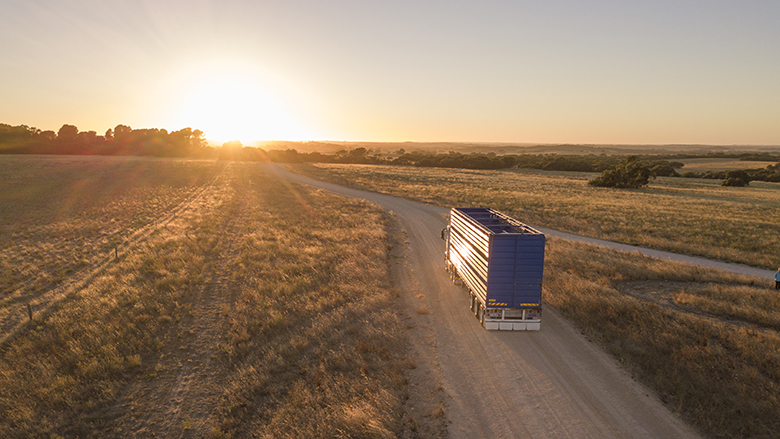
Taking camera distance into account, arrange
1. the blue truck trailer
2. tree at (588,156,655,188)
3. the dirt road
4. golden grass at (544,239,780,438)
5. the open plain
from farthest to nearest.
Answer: tree at (588,156,655,188) → the blue truck trailer → golden grass at (544,239,780,438) → the open plain → the dirt road

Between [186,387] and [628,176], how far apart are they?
265ft

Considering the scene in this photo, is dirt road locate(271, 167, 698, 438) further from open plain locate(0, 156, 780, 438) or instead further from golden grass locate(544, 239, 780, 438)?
golden grass locate(544, 239, 780, 438)

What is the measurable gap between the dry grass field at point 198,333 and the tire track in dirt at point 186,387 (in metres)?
0.04

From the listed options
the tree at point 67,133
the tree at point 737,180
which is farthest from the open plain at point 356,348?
the tree at point 67,133

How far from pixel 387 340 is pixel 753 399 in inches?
373

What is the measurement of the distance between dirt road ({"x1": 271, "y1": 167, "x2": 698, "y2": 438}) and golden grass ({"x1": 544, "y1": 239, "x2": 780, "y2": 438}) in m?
0.74

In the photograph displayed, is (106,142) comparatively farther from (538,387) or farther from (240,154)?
(538,387)

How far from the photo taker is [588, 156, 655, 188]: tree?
68.7 m

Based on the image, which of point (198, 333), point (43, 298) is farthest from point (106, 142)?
point (198, 333)

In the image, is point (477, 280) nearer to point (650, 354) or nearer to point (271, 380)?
point (650, 354)

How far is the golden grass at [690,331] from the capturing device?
28.3 ft

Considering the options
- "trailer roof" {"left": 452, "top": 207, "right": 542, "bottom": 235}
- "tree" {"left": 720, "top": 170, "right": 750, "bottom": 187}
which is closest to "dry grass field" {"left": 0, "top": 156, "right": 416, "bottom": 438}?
"trailer roof" {"left": 452, "top": 207, "right": 542, "bottom": 235}

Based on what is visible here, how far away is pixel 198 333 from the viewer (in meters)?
12.4

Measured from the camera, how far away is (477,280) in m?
13.5
